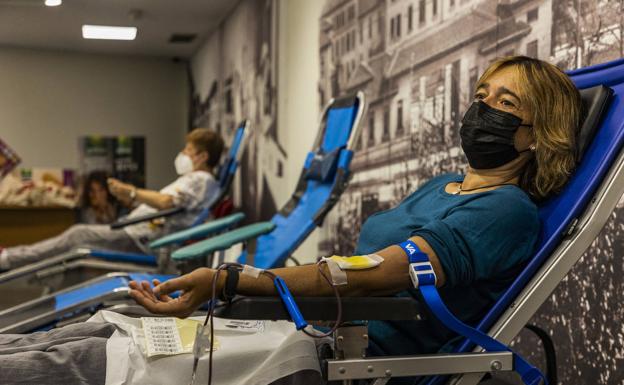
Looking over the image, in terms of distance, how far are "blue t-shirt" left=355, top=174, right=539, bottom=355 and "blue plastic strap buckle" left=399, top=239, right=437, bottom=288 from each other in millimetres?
42

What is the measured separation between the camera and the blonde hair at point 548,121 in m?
1.55

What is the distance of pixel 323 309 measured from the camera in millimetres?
1262

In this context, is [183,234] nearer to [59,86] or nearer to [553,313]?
[553,313]

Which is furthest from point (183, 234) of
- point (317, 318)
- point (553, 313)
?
point (317, 318)

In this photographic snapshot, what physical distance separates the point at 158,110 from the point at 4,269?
5.00 m

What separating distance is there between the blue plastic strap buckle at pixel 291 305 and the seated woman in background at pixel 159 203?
3261mm

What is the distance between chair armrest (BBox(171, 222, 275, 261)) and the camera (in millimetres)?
2789

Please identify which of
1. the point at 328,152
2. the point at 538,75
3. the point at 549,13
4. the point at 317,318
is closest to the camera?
the point at 317,318

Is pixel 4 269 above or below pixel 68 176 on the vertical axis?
below

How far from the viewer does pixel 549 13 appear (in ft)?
7.38

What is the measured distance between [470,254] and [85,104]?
8.72m

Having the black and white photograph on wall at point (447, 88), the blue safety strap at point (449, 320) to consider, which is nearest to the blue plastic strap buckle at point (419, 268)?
the blue safety strap at point (449, 320)

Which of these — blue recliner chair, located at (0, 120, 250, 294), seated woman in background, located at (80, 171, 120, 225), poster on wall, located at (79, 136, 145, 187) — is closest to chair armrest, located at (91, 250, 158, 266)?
blue recliner chair, located at (0, 120, 250, 294)

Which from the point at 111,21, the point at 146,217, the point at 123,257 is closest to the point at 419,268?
the point at 146,217
